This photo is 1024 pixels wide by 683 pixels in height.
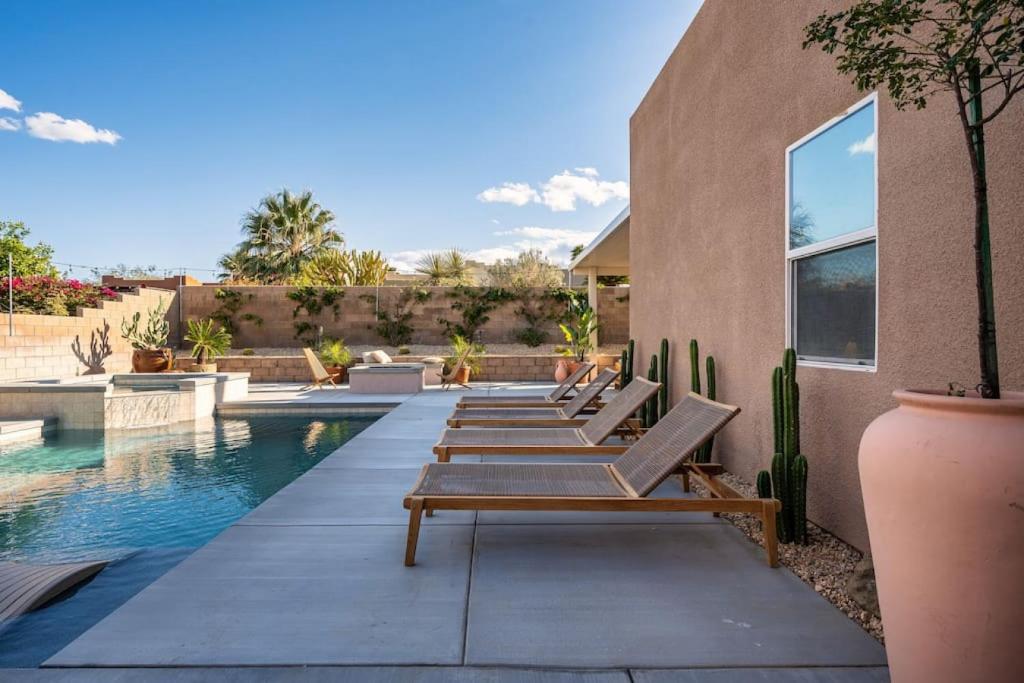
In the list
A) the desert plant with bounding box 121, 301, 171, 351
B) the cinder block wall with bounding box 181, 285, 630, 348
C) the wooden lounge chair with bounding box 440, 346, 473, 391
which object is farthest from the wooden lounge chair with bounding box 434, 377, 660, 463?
the cinder block wall with bounding box 181, 285, 630, 348

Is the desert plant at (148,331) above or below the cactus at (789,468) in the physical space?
above

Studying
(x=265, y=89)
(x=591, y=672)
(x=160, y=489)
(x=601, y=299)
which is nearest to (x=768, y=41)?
(x=591, y=672)

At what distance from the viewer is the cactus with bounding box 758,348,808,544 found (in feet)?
10.7

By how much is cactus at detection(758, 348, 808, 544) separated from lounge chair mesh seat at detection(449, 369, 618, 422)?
10.6 ft

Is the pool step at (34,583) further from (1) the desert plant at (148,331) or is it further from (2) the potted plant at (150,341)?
(1) the desert plant at (148,331)

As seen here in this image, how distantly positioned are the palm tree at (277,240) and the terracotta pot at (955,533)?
101 ft

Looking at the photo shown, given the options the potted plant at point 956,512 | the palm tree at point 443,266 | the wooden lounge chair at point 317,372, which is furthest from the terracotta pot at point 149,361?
the potted plant at point 956,512

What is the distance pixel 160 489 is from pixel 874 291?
581 cm

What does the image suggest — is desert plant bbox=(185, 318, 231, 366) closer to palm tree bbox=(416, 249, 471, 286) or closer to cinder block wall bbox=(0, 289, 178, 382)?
cinder block wall bbox=(0, 289, 178, 382)

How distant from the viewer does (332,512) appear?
397 cm

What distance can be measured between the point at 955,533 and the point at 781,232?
277 centimetres

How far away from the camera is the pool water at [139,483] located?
4.19 metres

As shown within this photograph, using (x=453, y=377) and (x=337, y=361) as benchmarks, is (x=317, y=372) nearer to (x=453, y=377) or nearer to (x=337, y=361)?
(x=337, y=361)

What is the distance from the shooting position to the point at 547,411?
7219 mm
